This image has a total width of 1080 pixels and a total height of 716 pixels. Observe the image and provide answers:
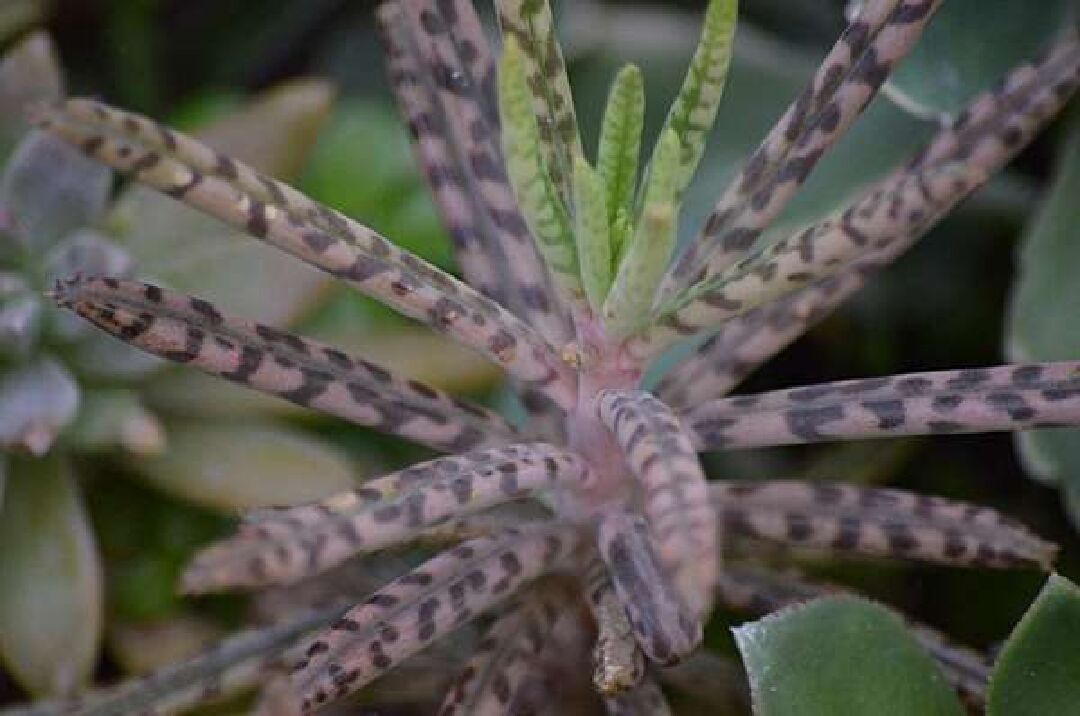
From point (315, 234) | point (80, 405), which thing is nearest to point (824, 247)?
point (315, 234)

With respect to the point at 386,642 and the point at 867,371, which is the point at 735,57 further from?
the point at 386,642

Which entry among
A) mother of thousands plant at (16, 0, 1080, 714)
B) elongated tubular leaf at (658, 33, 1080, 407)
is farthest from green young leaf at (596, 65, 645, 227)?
elongated tubular leaf at (658, 33, 1080, 407)

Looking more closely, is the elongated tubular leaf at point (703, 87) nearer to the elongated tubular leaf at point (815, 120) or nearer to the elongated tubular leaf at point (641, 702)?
the elongated tubular leaf at point (815, 120)

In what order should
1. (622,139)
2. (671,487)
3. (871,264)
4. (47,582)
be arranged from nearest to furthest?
(671,487)
(622,139)
(871,264)
(47,582)

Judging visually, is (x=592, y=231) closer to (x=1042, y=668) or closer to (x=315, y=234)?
(x=315, y=234)

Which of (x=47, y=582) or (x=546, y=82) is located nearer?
(x=546, y=82)

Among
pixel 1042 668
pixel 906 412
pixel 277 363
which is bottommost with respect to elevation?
pixel 1042 668

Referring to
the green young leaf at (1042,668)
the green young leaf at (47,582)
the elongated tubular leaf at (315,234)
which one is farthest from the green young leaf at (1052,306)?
the green young leaf at (47,582)

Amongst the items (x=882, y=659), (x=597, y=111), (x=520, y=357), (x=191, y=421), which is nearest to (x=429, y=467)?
(x=520, y=357)
